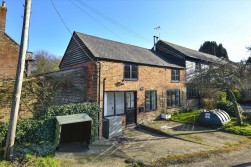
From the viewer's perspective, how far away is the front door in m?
13.7

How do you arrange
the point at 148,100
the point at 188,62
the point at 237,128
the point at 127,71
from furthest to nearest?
the point at 188,62, the point at 148,100, the point at 127,71, the point at 237,128

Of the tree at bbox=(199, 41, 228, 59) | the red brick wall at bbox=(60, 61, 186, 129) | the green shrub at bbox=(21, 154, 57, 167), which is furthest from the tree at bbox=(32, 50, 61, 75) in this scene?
the tree at bbox=(199, 41, 228, 59)

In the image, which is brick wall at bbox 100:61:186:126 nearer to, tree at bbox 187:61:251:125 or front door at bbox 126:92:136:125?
front door at bbox 126:92:136:125

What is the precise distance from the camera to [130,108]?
13.9m

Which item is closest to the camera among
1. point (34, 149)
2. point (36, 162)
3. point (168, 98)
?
point (36, 162)

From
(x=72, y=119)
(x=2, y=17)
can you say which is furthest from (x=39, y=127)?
(x=2, y=17)

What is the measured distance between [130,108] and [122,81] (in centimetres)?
230

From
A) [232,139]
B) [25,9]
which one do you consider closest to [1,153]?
[25,9]

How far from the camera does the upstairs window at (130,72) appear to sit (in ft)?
44.8

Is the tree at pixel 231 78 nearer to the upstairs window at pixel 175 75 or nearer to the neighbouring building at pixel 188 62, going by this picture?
the upstairs window at pixel 175 75

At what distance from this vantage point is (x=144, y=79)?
14.9 meters

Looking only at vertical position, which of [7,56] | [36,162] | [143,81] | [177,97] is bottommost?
[36,162]

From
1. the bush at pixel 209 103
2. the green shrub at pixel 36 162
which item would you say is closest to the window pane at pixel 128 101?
the green shrub at pixel 36 162

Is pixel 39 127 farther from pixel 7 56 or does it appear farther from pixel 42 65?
pixel 42 65
